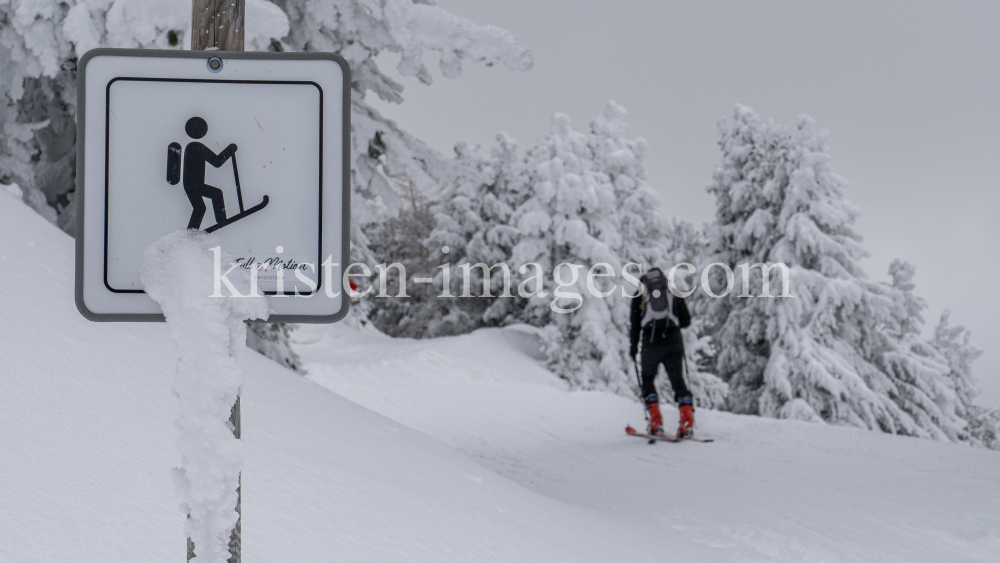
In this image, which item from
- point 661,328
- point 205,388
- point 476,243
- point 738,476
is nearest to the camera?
point 205,388

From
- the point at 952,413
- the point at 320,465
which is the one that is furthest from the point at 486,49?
the point at 952,413

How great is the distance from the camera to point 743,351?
22.5 meters

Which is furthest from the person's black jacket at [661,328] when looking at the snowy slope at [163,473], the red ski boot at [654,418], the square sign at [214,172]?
the square sign at [214,172]

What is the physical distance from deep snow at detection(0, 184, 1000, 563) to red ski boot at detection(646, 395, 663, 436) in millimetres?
315

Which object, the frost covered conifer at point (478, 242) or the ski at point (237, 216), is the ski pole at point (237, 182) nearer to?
the ski at point (237, 216)

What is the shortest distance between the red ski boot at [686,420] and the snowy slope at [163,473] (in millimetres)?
3637

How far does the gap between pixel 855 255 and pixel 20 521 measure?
22519 millimetres

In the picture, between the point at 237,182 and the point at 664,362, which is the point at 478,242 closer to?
the point at 664,362

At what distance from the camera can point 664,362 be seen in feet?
26.0

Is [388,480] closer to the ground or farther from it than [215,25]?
closer to the ground

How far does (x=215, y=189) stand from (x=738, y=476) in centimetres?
575

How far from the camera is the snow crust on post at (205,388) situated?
1.26 meters

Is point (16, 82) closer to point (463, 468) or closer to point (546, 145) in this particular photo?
point (463, 468)

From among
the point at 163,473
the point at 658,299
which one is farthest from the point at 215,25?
the point at 658,299
